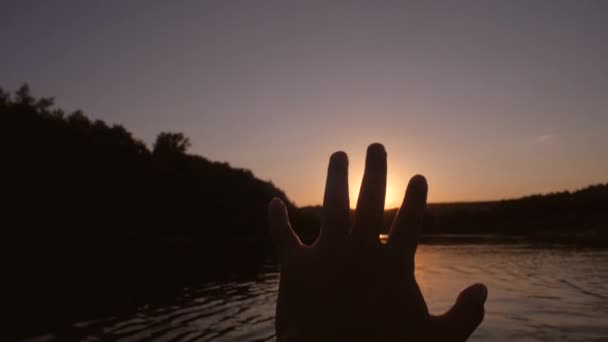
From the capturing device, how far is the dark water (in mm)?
8273

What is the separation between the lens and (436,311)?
11016mm

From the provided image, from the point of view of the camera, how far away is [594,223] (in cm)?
6838

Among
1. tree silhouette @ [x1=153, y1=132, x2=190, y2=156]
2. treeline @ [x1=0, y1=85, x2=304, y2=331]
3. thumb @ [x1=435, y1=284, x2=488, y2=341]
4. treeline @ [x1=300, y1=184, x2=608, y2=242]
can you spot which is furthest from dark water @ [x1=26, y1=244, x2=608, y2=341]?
tree silhouette @ [x1=153, y1=132, x2=190, y2=156]

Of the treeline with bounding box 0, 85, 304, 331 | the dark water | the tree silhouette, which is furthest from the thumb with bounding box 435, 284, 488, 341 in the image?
the tree silhouette

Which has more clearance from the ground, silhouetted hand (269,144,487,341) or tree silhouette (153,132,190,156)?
tree silhouette (153,132,190,156)

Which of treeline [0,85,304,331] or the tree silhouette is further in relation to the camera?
the tree silhouette

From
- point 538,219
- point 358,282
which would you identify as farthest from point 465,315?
point 538,219

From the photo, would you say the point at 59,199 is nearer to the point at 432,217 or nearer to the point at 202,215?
the point at 202,215

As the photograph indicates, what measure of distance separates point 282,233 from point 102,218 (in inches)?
1878

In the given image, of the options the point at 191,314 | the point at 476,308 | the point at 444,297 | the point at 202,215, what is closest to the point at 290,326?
the point at 476,308

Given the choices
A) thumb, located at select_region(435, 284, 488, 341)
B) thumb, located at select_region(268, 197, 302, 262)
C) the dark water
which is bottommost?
the dark water

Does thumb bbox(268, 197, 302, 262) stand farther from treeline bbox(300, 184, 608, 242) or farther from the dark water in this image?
treeline bbox(300, 184, 608, 242)

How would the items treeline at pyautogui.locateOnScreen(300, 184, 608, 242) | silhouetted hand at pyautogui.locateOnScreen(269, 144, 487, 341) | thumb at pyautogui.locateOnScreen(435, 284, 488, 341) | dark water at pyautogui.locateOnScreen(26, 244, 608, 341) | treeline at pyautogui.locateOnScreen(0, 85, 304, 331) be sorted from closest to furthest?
silhouetted hand at pyautogui.locateOnScreen(269, 144, 487, 341)
thumb at pyautogui.locateOnScreen(435, 284, 488, 341)
dark water at pyautogui.locateOnScreen(26, 244, 608, 341)
treeline at pyautogui.locateOnScreen(0, 85, 304, 331)
treeline at pyautogui.locateOnScreen(300, 184, 608, 242)

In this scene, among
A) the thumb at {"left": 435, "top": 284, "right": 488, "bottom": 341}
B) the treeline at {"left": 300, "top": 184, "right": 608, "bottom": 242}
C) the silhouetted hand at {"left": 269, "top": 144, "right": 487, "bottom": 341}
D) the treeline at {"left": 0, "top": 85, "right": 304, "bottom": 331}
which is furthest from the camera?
the treeline at {"left": 300, "top": 184, "right": 608, "bottom": 242}
